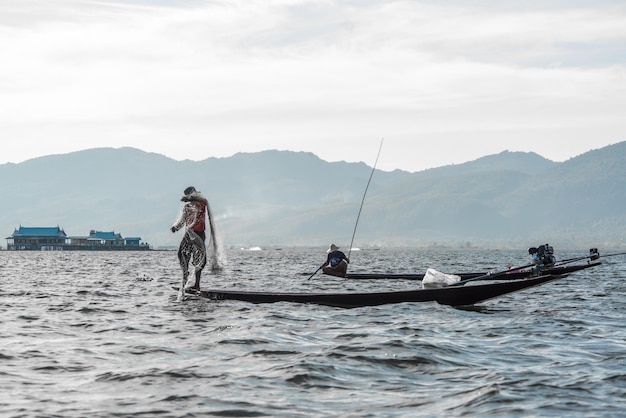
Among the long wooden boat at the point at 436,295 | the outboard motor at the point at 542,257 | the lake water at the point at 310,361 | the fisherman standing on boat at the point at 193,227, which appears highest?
the fisherman standing on boat at the point at 193,227

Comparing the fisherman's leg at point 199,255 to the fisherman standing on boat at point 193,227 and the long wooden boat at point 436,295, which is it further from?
the long wooden boat at point 436,295

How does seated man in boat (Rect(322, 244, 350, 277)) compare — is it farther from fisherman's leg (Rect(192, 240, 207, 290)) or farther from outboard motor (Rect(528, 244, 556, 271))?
fisherman's leg (Rect(192, 240, 207, 290))

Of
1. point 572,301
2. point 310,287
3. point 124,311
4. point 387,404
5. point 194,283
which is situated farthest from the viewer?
point 310,287

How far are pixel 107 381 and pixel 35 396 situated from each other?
1.14 m

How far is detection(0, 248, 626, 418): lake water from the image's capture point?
10.2 meters

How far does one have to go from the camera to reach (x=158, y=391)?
35.4ft

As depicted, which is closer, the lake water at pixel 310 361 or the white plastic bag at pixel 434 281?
the lake water at pixel 310 361

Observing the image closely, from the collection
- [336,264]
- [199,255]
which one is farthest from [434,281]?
[336,264]

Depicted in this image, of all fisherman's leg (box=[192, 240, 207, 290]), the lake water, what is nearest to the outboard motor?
the lake water

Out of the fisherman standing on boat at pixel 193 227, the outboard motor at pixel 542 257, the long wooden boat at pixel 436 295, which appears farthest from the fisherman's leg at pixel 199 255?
the outboard motor at pixel 542 257

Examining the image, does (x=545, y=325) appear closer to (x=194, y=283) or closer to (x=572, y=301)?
(x=572, y=301)

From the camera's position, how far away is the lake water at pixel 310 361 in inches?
400

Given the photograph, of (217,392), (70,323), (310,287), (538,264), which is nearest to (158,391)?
(217,392)

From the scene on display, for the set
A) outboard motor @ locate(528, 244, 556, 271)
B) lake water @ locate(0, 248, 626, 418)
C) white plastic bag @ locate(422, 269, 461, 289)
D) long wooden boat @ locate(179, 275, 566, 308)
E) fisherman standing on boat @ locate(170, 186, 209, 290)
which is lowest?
lake water @ locate(0, 248, 626, 418)
